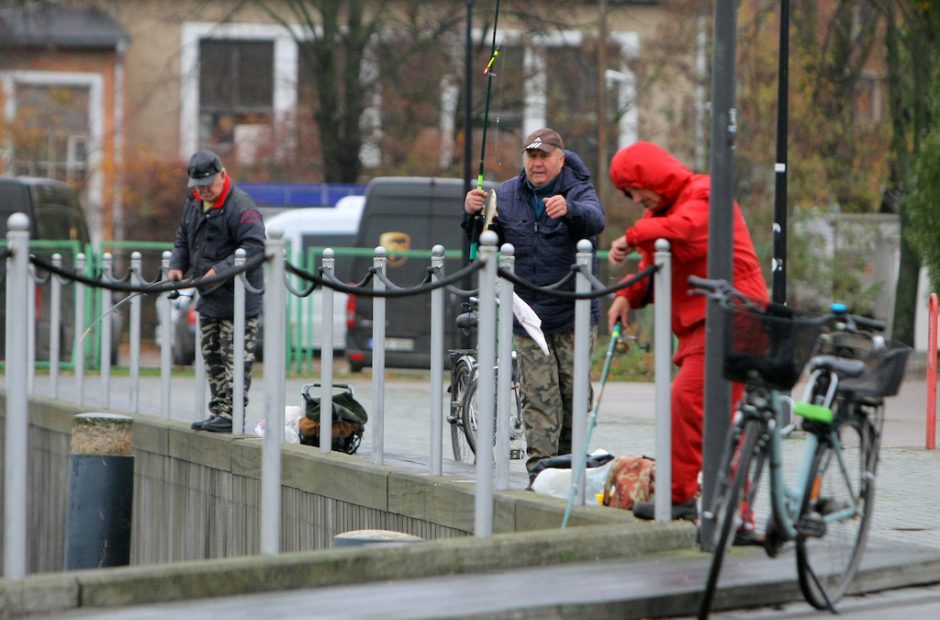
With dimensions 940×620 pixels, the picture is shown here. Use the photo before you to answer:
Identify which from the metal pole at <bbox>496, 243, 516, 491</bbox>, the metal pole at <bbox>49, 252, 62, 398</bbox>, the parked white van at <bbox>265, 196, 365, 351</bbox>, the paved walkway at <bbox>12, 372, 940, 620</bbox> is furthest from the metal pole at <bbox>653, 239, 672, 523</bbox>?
the parked white van at <bbox>265, 196, 365, 351</bbox>

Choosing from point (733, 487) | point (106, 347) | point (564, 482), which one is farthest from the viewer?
point (106, 347)

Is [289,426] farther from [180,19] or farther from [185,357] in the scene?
[180,19]

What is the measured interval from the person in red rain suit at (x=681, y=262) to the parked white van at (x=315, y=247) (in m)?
14.7

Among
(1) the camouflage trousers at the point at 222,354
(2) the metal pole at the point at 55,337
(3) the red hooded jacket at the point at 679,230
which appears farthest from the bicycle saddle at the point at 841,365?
(2) the metal pole at the point at 55,337

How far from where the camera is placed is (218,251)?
37.4 ft

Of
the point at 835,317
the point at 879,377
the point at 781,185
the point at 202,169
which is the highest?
the point at 781,185

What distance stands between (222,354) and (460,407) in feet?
5.39

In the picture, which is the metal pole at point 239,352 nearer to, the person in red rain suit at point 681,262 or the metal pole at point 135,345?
the metal pole at point 135,345

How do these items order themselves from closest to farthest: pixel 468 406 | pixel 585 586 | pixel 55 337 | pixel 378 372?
pixel 585 586 < pixel 378 372 < pixel 468 406 < pixel 55 337

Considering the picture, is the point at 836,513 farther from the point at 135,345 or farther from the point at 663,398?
the point at 135,345

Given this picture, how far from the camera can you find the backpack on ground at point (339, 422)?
11.1 m

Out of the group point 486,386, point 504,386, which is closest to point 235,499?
point 504,386

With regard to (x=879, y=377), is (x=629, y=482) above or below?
below

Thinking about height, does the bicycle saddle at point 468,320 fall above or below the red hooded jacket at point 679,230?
below
